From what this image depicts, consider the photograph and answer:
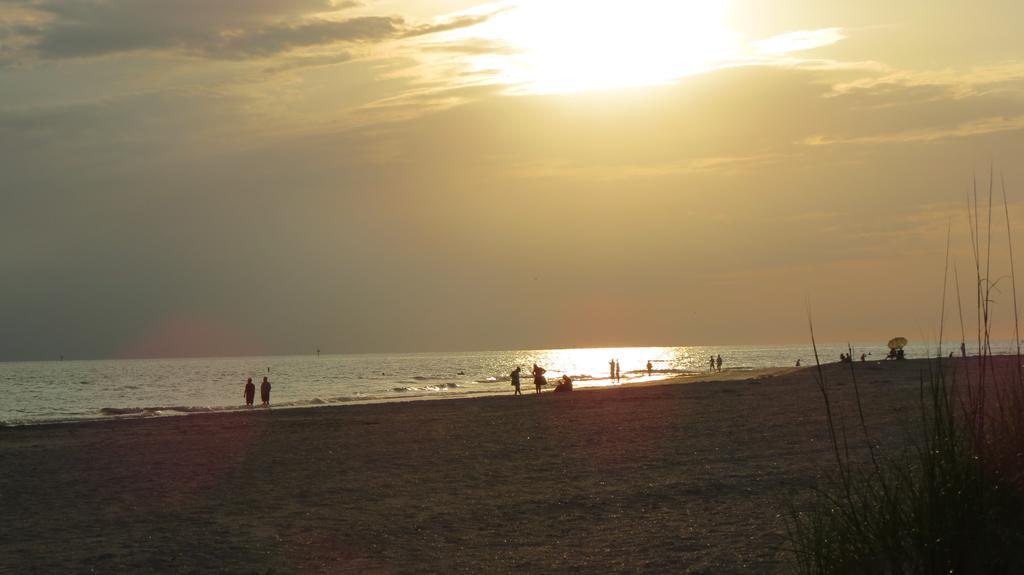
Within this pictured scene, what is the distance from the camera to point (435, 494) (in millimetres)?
13211

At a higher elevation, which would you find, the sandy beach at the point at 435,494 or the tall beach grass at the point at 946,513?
the tall beach grass at the point at 946,513

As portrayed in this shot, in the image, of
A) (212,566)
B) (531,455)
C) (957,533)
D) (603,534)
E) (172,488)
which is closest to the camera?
(957,533)

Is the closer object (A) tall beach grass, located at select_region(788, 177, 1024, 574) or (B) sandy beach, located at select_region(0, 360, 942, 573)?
(A) tall beach grass, located at select_region(788, 177, 1024, 574)

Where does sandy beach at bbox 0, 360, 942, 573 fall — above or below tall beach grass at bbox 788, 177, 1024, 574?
below

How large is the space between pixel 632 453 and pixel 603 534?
635cm

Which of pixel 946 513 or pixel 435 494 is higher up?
pixel 946 513

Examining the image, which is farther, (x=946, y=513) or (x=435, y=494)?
(x=435, y=494)

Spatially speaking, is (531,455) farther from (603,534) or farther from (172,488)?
(603,534)

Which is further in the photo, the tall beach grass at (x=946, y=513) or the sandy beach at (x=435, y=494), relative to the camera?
the sandy beach at (x=435, y=494)

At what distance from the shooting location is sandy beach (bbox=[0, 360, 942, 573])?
9.30m

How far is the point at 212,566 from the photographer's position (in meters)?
9.24

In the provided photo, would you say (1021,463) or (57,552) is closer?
(1021,463)

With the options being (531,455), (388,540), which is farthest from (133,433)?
(388,540)

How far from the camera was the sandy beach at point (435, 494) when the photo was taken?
9.30 metres
